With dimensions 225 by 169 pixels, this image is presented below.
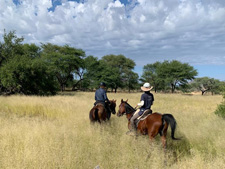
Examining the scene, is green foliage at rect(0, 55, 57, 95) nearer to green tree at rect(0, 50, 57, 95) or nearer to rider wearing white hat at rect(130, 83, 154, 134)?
green tree at rect(0, 50, 57, 95)

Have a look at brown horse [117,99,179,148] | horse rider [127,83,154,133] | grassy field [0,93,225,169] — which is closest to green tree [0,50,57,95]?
grassy field [0,93,225,169]

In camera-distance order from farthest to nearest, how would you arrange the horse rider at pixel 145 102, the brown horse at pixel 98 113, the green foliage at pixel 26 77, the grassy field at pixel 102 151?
the green foliage at pixel 26 77 → the brown horse at pixel 98 113 → the horse rider at pixel 145 102 → the grassy field at pixel 102 151

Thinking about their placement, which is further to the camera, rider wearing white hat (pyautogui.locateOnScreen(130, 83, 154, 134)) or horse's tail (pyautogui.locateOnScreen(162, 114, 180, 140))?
rider wearing white hat (pyautogui.locateOnScreen(130, 83, 154, 134))

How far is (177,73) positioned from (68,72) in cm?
3091

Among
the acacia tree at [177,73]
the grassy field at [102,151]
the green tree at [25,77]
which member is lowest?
the grassy field at [102,151]

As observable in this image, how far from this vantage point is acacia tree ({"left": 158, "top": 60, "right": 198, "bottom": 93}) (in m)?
44.5

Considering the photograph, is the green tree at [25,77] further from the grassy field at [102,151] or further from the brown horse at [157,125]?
A: the brown horse at [157,125]

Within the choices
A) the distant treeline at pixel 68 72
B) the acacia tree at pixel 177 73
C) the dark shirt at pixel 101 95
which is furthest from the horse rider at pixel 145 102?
the acacia tree at pixel 177 73

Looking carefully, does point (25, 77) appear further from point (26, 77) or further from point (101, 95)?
point (101, 95)

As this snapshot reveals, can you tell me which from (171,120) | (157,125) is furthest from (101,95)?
(171,120)

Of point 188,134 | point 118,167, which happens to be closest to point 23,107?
point 118,167

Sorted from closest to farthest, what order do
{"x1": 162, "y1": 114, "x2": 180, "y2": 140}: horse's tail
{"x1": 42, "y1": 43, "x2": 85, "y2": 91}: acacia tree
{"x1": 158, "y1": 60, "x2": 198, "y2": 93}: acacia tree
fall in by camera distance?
{"x1": 162, "y1": 114, "x2": 180, "y2": 140}: horse's tail, {"x1": 42, "y1": 43, "x2": 85, "y2": 91}: acacia tree, {"x1": 158, "y1": 60, "x2": 198, "y2": 93}: acacia tree

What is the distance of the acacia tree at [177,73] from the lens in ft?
146

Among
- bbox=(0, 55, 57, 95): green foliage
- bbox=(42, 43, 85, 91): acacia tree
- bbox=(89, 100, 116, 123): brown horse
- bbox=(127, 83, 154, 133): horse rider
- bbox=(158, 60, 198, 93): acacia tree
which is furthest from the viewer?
bbox=(158, 60, 198, 93): acacia tree
